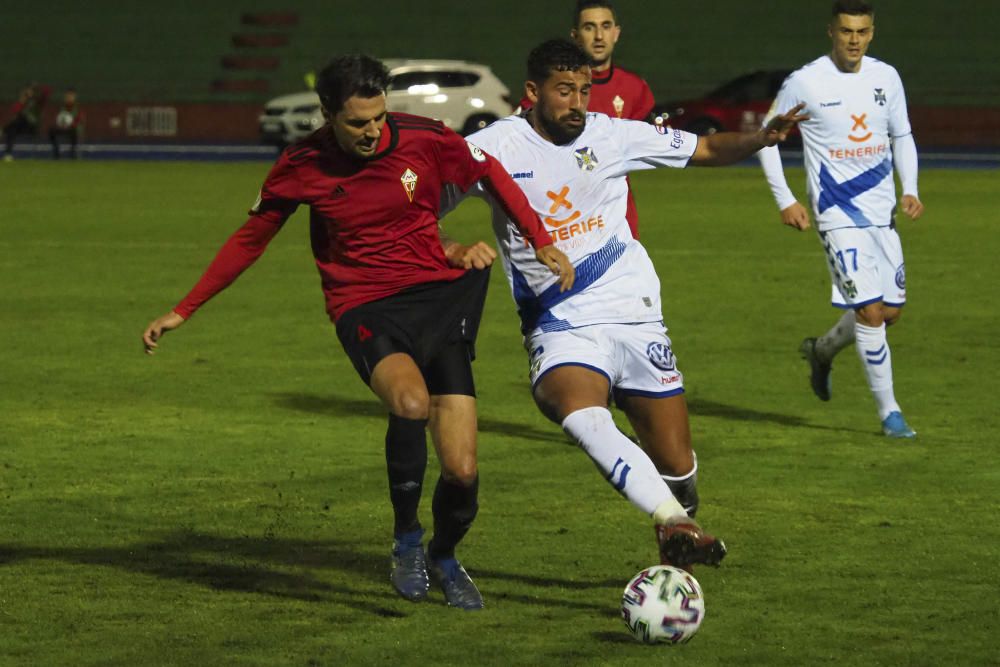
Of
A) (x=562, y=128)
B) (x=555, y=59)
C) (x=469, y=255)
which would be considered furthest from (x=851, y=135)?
(x=469, y=255)

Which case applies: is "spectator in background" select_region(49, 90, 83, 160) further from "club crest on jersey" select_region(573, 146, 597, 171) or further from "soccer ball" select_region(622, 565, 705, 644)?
"soccer ball" select_region(622, 565, 705, 644)

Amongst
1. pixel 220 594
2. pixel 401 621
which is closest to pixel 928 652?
pixel 401 621

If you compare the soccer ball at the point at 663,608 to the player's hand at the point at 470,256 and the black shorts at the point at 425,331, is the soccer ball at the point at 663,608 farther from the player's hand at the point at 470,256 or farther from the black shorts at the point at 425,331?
the player's hand at the point at 470,256

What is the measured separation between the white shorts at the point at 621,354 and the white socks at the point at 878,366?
353 cm

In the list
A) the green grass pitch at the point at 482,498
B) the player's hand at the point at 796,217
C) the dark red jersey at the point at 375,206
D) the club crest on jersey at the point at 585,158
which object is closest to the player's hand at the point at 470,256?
the dark red jersey at the point at 375,206

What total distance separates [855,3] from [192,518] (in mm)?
4299


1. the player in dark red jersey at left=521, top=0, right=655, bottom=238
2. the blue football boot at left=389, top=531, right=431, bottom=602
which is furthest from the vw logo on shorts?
the player in dark red jersey at left=521, top=0, right=655, bottom=238

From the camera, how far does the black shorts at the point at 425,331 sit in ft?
20.1

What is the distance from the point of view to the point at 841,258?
9617 millimetres

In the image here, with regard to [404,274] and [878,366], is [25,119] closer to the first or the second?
[878,366]

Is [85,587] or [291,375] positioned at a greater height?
[85,587]

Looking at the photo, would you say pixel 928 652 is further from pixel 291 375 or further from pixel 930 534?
pixel 291 375

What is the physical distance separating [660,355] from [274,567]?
165 cm

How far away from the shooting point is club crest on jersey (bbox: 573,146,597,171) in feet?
21.0
